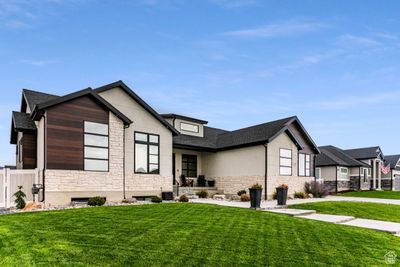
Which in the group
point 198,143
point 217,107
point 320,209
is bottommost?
point 320,209

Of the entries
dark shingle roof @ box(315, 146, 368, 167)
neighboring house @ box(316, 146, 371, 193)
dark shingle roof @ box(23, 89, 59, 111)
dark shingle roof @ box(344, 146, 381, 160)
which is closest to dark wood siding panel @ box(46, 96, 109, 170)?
dark shingle roof @ box(23, 89, 59, 111)

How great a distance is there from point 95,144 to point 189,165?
34.4 feet

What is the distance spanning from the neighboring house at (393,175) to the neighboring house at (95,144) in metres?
37.7

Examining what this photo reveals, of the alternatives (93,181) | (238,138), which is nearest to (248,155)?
(238,138)

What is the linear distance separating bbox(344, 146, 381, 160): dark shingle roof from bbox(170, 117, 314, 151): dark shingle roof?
22.9 metres

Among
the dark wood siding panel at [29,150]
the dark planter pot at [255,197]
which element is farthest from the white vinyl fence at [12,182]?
the dark planter pot at [255,197]

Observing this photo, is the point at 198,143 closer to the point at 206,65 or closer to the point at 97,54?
the point at 206,65

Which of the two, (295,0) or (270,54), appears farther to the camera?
(270,54)

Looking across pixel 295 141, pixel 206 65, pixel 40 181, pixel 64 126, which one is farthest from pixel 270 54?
pixel 40 181

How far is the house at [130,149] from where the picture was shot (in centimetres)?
1404

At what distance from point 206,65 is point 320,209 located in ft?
37.5

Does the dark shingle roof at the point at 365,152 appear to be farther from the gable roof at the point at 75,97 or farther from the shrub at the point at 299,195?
the gable roof at the point at 75,97

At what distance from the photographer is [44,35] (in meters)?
16.9

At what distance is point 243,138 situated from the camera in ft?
76.0
